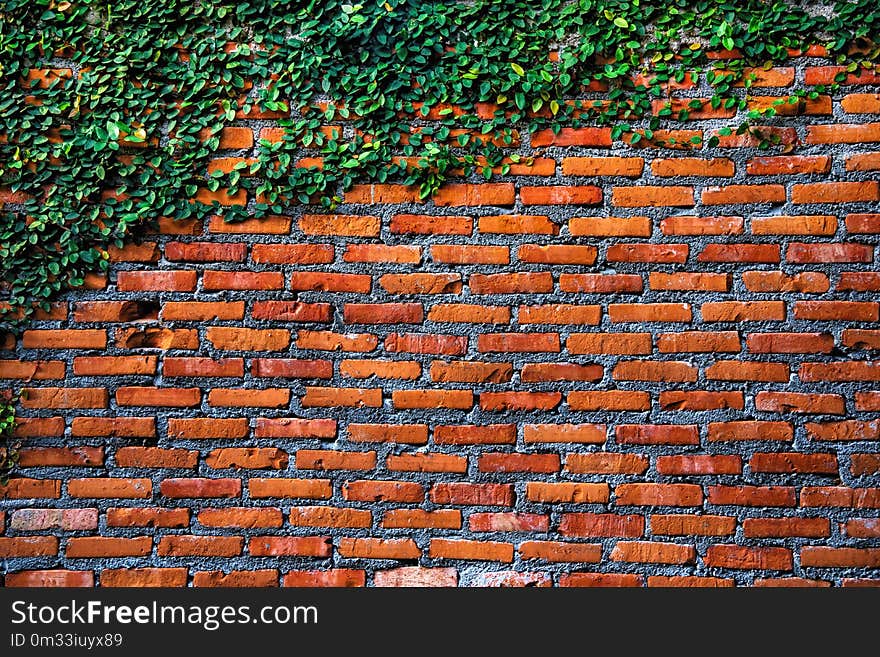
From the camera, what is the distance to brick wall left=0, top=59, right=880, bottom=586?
2148 mm

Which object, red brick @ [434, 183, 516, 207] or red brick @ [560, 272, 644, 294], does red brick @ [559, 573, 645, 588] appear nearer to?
red brick @ [560, 272, 644, 294]

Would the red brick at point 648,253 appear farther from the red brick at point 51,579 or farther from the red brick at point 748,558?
the red brick at point 51,579

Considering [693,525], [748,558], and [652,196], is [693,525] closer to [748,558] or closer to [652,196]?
[748,558]

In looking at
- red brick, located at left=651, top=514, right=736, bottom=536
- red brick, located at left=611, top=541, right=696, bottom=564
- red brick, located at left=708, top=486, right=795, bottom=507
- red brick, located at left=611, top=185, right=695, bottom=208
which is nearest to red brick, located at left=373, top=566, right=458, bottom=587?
red brick, located at left=611, top=541, right=696, bottom=564

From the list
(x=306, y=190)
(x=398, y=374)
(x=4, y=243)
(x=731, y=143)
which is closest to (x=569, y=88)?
(x=731, y=143)

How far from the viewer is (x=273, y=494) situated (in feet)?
7.14

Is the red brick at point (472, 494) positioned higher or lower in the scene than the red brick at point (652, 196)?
lower

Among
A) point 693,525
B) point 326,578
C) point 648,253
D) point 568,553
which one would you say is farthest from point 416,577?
point 648,253

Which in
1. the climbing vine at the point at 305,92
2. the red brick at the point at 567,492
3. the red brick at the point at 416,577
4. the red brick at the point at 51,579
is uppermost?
the climbing vine at the point at 305,92

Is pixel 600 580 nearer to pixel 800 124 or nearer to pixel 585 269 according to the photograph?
pixel 585 269

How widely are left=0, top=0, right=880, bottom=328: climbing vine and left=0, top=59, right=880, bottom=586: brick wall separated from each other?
88 mm

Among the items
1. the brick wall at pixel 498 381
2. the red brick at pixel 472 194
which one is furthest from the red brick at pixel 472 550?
the red brick at pixel 472 194

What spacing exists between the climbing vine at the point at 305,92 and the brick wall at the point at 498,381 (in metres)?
0.09

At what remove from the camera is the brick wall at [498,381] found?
2148mm
